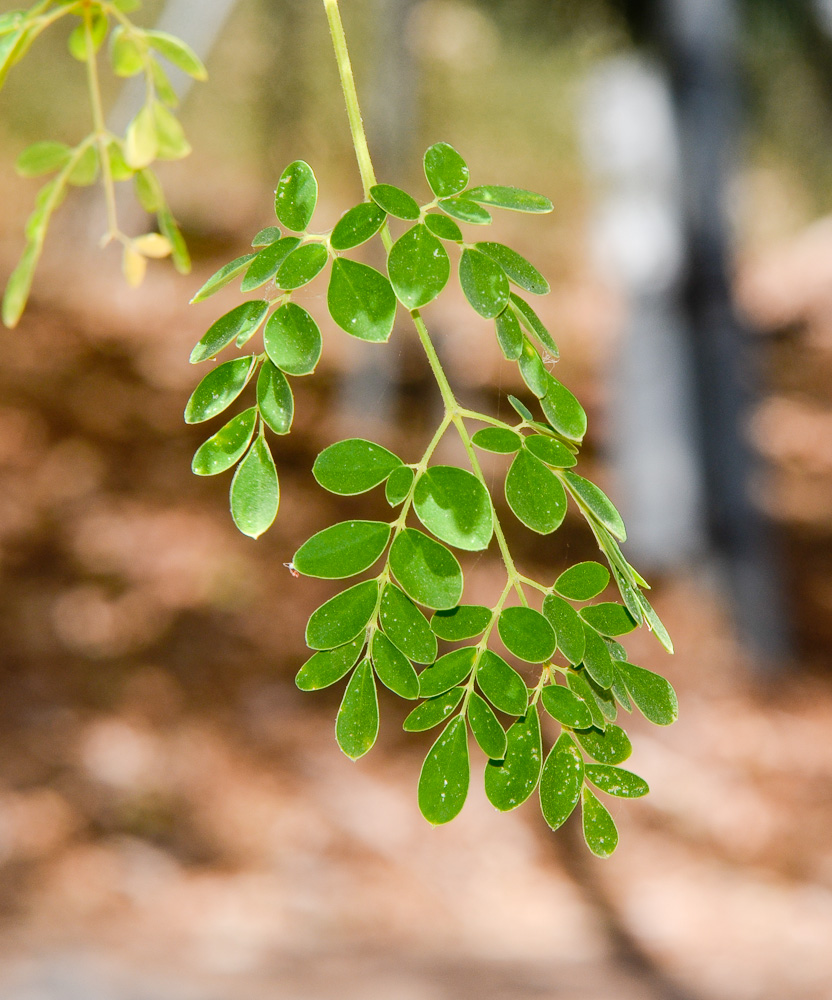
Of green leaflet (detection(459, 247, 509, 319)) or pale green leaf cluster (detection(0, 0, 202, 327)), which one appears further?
pale green leaf cluster (detection(0, 0, 202, 327))

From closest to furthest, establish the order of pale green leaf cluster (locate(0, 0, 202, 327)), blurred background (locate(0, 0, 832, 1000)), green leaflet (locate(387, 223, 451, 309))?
green leaflet (locate(387, 223, 451, 309)), pale green leaf cluster (locate(0, 0, 202, 327)), blurred background (locate(0, 0, 832, 1000))

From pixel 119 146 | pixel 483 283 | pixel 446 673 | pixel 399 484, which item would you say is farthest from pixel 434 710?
pixel 119 146

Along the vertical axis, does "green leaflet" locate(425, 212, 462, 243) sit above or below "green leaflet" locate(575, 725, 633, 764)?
above

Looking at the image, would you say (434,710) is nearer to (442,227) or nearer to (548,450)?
(548,450)

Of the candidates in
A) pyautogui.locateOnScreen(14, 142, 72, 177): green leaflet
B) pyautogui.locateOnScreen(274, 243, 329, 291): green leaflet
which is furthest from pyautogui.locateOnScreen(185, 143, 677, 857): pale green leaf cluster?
pyautogui.locateOnScreen(14, 142, 72, 177): green leaflet

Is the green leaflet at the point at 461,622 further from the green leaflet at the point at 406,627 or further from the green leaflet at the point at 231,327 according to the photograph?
the green leaflet at the point at 231,327

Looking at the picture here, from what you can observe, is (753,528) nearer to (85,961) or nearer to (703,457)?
(703,457)

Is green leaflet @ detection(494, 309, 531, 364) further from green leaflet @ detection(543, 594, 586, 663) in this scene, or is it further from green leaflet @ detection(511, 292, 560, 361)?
green leaflet @ detection(543, 594, 586, 663)
